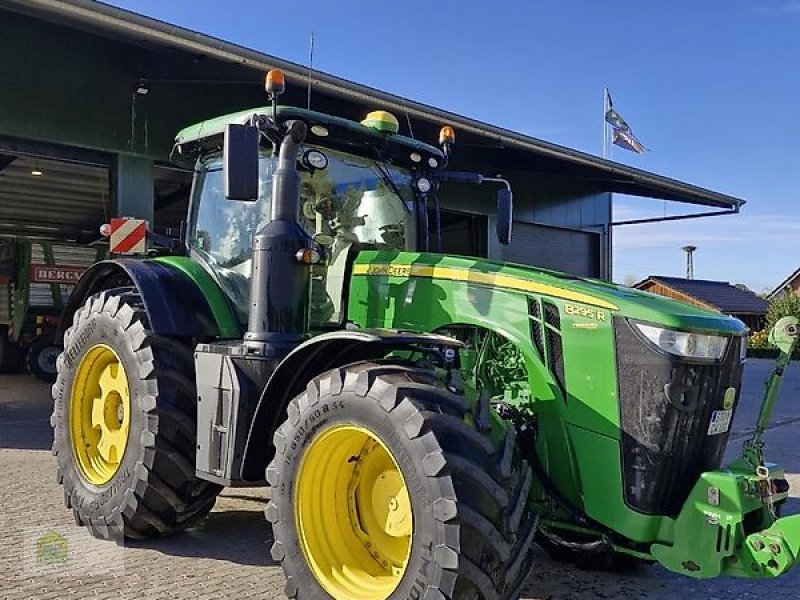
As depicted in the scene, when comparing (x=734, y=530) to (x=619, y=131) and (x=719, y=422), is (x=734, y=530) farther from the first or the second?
(x=619, y=131)

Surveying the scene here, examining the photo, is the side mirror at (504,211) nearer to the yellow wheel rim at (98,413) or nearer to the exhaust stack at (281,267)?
the exhaust stack at (281,267)

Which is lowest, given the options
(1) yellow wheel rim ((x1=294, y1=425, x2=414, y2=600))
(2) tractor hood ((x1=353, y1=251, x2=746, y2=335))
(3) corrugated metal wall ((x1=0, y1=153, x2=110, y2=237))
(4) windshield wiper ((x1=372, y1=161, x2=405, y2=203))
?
(1) yellow wheel rim ((x1=294, y1=425, x2=414, y2=600))

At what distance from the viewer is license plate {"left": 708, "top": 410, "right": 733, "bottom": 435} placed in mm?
3613

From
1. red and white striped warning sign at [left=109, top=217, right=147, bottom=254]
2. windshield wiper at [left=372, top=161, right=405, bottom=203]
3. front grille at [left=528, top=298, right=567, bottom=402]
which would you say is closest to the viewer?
front grille at [left=528, top=298, right=567, bottom=402]

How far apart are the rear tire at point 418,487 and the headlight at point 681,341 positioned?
0.73m

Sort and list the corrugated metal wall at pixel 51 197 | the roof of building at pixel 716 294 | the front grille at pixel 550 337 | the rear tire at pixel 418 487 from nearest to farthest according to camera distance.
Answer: the rear tire at pixel 418 487
the front grille at pixel 550 337
the corrugated metal wall at pixel 51 197
the roof of building at pixel 716 294

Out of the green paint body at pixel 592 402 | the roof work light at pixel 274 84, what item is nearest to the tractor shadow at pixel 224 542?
the green paint body at pixel 592 402

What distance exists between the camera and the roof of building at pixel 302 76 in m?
8.34

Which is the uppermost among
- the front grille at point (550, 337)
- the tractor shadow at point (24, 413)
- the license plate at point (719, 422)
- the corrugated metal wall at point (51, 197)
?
the corrugated metal wall at point (51, 197)

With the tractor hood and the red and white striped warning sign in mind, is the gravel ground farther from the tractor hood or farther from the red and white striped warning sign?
the red and white striped warning sign

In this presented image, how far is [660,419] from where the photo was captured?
3447 mm

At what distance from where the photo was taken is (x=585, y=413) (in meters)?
3.64

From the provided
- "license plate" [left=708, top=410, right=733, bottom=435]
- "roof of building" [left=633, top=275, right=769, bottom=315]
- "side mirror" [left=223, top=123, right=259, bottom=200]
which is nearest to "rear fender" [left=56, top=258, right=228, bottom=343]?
"side mirror" [left=223, top=123, right=259, bottom=200]

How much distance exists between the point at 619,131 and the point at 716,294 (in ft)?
104
